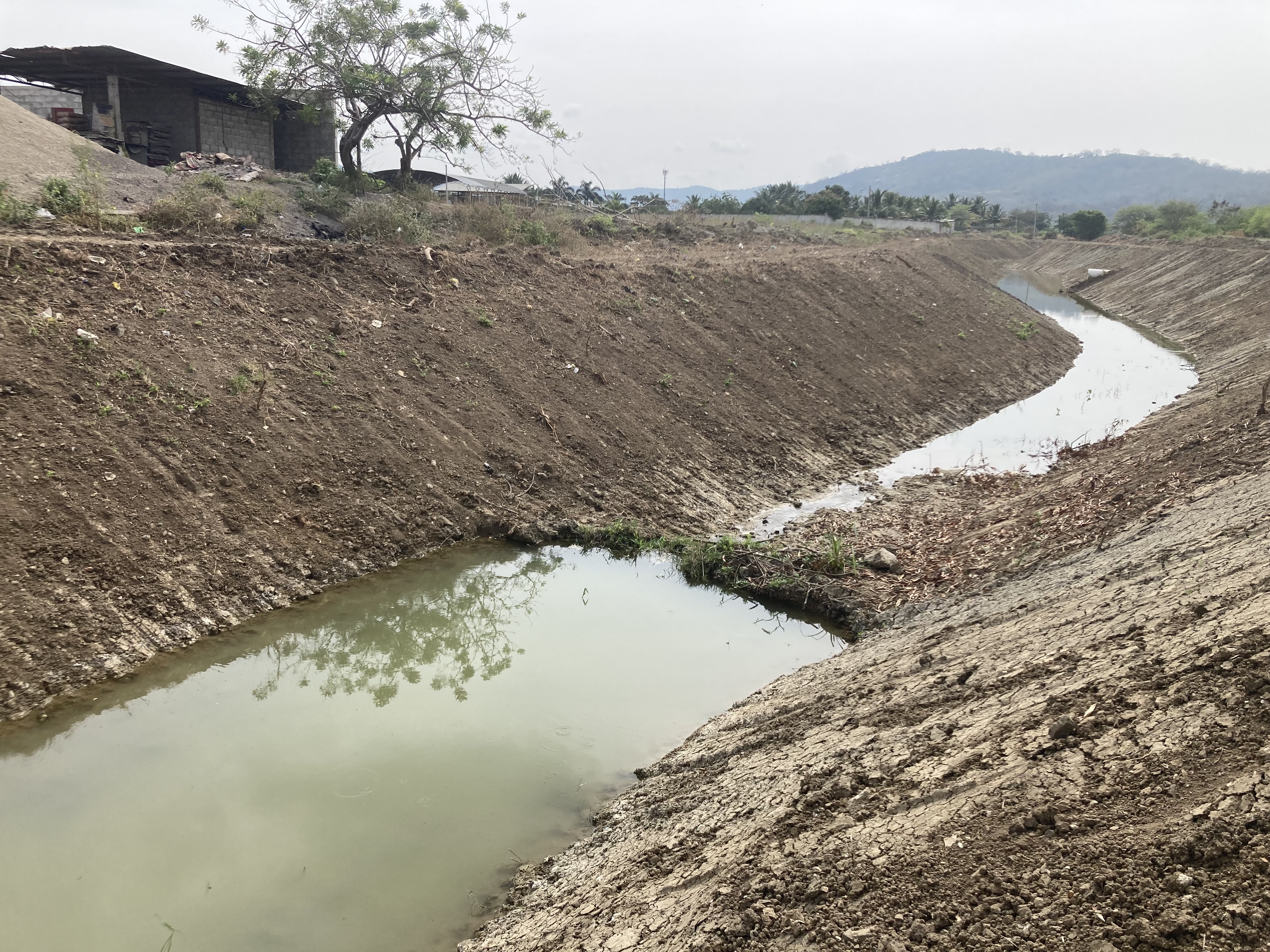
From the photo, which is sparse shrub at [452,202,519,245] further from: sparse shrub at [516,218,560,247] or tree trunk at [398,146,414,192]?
tree trunk at [398,146,414,192]

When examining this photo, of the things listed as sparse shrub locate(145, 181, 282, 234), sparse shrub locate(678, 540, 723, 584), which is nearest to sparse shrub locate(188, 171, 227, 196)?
sparse shrub locate(145, 181, 282, 234)

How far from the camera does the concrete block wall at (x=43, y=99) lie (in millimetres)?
25578

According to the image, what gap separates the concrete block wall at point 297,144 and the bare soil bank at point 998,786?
27740mm

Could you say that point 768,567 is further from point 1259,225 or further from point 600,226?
point 1259,225

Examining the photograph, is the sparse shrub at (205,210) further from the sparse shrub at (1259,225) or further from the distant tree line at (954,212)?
Result: the sparse shrub at (1259,225)

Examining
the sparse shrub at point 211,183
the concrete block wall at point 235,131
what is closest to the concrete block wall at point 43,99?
the concrete block wall at point 235,131

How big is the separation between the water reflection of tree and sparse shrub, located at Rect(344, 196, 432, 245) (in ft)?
35.0

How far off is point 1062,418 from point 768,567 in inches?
460

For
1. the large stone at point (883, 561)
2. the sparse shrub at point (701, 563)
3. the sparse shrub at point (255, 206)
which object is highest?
the sparse shrub at point (255, 206)

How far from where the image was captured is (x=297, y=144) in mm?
28047

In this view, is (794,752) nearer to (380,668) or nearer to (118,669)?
(380,668)

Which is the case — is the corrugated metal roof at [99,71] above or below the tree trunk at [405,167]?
above

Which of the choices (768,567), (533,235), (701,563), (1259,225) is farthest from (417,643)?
(1259,225)

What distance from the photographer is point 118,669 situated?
21.6 ft
